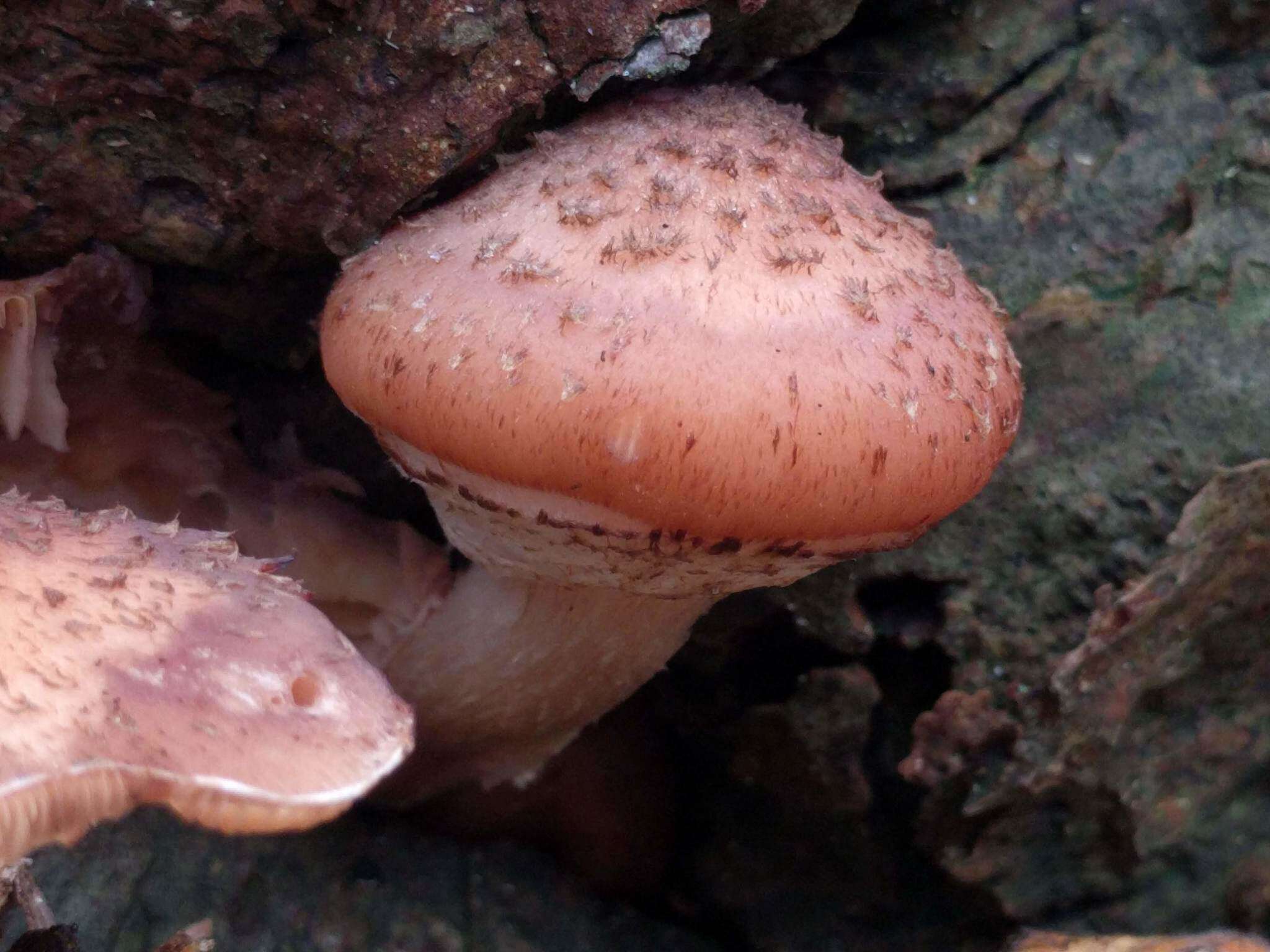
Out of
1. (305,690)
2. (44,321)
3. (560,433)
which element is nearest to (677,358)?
(560,433)

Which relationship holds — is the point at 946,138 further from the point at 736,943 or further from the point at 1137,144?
the point at 736,943

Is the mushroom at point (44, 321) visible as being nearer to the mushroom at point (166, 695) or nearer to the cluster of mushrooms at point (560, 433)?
the cluster of mushrooms at point (560, 433)

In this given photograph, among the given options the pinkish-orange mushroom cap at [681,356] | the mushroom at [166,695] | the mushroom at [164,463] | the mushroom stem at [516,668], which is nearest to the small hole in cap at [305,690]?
the mushroom at [166,695]

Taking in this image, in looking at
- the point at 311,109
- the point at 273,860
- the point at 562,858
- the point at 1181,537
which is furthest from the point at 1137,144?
the point at 273,860

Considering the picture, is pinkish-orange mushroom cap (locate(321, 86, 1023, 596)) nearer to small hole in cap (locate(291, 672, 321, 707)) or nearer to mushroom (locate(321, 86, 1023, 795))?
mushroom (locate(321, 86, 1023, 795))

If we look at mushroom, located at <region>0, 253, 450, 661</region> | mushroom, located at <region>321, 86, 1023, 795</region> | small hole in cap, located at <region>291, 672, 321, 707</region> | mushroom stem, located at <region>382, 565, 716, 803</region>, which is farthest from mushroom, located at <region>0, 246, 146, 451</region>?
small hole in cap, located at <region>291, 672, 321, 707</region>

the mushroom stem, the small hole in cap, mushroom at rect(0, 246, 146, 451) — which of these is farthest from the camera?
the mushroom stem
